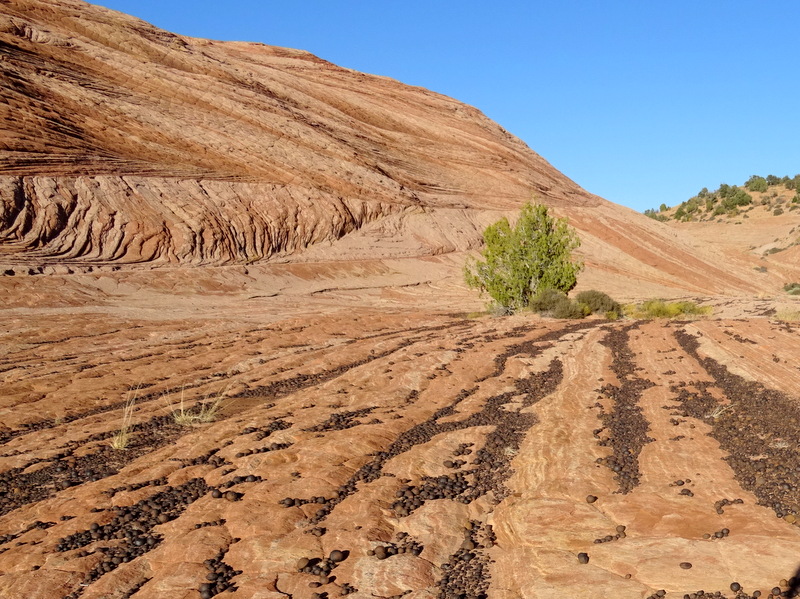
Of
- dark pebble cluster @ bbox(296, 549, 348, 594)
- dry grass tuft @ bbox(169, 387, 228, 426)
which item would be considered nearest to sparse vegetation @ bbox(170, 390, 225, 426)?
dry grass tuft @ bbox(169, 387, 228, 426)

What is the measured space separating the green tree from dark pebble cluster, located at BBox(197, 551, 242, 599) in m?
20.8

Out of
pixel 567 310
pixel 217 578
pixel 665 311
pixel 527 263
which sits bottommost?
pixel 217 578

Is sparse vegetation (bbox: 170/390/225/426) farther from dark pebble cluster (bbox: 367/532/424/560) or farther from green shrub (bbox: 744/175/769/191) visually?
green shrub (bbox: 744/175/769/191)

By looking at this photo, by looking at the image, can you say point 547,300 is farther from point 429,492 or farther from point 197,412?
point 429,492

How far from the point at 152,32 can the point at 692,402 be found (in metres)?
45.6

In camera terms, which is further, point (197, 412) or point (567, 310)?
point (567, 310)

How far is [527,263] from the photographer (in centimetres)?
2555

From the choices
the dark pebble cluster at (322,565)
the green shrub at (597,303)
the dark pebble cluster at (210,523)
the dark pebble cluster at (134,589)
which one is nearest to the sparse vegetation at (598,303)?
the green shrub at (597,303)

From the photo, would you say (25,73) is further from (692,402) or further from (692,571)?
(692,571)

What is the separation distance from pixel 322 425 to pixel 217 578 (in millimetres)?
4104

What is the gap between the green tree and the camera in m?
25.3

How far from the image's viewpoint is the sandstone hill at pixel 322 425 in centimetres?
520

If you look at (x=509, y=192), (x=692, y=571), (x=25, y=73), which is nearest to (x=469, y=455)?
(x=692, y=571)

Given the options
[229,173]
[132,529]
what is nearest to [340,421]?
[132,529]
